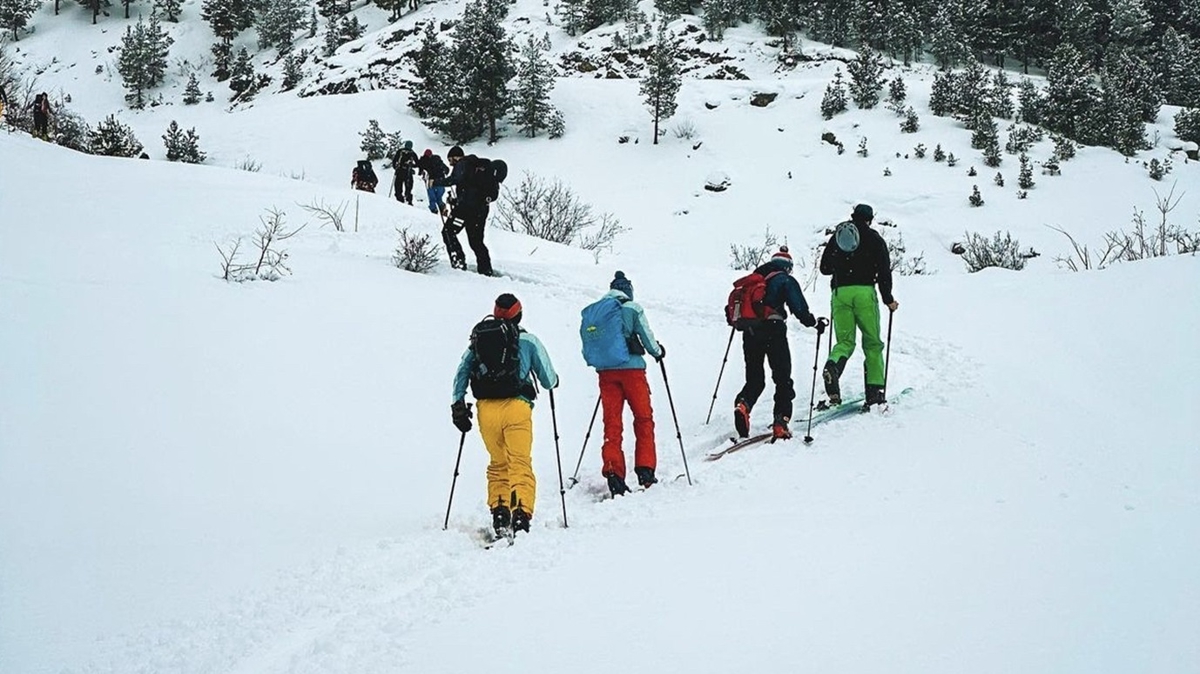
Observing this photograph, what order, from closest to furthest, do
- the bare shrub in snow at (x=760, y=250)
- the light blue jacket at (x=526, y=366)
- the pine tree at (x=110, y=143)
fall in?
1. the light blue jacket at (x=526, y=366)
2. the pine tree at (x=110, y=143)
3. the bare shrub in snow at (x=760, y=250)

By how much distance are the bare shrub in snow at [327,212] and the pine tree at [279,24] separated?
42400 mm

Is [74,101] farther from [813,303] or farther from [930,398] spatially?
[930,398]

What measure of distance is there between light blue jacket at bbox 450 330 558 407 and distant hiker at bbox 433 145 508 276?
531 cm

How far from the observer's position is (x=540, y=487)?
537 cm

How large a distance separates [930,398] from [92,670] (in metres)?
6.37

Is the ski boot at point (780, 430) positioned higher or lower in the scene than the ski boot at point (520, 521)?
higher

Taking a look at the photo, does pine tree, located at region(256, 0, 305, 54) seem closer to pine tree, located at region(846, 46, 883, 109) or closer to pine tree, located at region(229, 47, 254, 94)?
pine tree, located at region(229, 47, 254, 94)

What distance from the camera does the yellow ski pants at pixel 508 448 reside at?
4352 mm

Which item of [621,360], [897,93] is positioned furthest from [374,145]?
[621,360]

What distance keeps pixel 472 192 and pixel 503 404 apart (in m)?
5.79

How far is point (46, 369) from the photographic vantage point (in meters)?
5.05

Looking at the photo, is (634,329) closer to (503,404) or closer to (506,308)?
(506,308)

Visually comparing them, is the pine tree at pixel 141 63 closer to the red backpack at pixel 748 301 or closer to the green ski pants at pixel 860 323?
the red backpack at pixel 748 301

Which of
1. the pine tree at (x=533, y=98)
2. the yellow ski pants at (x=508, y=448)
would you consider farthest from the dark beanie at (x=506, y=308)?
the pine tree at (x=533, y=98)
